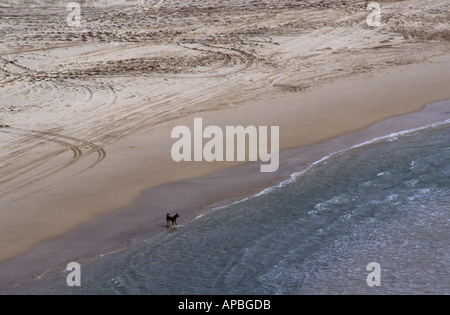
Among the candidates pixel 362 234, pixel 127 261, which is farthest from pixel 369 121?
pixel 127 261

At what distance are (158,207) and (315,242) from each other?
275cm

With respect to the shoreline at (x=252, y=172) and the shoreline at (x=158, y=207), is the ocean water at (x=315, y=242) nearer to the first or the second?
the shoreline at (x=252, y=172)

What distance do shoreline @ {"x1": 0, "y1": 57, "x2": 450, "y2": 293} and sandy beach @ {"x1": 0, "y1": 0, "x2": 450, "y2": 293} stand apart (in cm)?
3

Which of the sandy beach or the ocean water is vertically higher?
the sandy beach

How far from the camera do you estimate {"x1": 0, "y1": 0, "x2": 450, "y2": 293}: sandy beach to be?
11867 millimetres

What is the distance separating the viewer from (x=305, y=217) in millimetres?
12422

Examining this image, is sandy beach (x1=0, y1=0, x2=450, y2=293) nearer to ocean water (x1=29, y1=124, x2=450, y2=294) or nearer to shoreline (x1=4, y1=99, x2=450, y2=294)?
shoreline (x1=4, y1=99, x2=450, y2=294)

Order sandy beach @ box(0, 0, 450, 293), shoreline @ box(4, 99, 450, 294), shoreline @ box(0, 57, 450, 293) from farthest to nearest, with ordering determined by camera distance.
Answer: sandy beach @ box(0, 0, 450, 293), shoreline @ box(4, 99, 450, 294), shoreline @ box(0, 57, 450, 293)

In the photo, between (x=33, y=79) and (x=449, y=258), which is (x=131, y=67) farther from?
(x=449, y=258)

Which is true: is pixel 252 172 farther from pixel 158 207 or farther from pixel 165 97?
pixel 165 97

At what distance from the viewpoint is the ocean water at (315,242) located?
10.4 metres

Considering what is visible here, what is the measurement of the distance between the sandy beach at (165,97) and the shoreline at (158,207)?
32mm

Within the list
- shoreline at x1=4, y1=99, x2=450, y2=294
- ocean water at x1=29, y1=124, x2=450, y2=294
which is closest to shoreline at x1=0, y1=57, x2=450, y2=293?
shoreline at x1=4, y1=99, x2=450, y2=294

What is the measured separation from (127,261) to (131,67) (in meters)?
9.01
